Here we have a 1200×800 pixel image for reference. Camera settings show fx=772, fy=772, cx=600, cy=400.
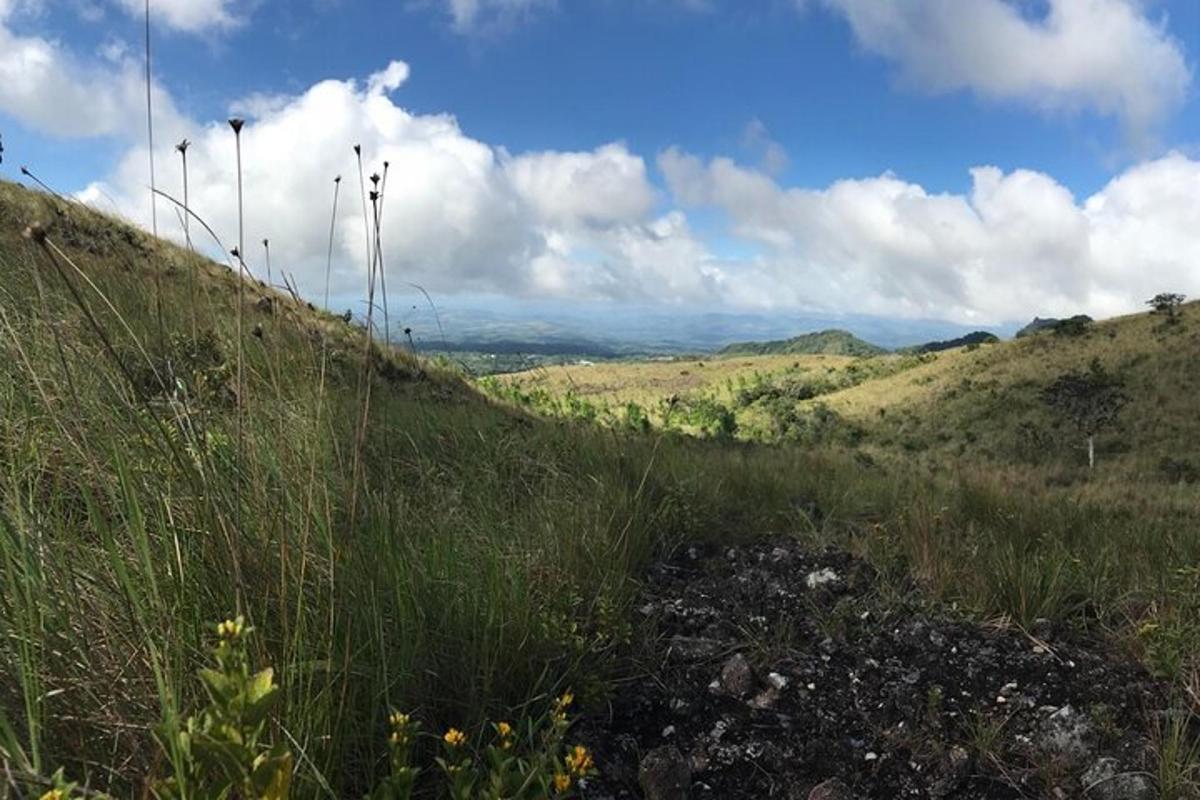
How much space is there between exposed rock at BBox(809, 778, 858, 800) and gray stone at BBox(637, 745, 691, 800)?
13.1 inches

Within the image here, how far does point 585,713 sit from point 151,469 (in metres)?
1.35

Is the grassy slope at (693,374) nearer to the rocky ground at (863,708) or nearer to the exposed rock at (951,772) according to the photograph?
the rocky ground at (863,708)

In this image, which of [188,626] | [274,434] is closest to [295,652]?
[188,626]

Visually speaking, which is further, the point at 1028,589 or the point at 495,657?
the point at 1028,589

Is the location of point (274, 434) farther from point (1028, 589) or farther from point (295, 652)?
point (1028, 589)

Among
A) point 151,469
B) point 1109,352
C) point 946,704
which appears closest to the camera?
point 151,469

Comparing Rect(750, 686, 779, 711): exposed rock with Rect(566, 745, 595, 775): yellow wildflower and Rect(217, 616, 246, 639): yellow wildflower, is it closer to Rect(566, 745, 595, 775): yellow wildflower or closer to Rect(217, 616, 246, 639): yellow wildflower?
Rect(566, 745, 595, 775): yellow wildflower

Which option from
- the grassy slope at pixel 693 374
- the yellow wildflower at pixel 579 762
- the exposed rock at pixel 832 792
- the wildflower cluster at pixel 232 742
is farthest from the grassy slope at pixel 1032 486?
the grassy slope at pixel 693 374

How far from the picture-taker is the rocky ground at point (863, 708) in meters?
2.11

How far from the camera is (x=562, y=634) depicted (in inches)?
92.0

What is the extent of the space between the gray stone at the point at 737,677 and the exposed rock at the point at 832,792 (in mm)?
489

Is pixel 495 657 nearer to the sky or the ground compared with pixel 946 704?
nearer to the sky

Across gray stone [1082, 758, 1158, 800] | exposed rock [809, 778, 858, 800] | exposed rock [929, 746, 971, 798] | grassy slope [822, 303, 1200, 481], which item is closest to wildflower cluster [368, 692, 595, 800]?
exposed rock [809, 778, 858, 800]

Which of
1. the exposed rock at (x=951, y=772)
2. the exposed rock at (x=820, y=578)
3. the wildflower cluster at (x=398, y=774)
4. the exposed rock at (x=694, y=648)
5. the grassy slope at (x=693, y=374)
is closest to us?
the wildflower cluster at (x=398, y=774)
